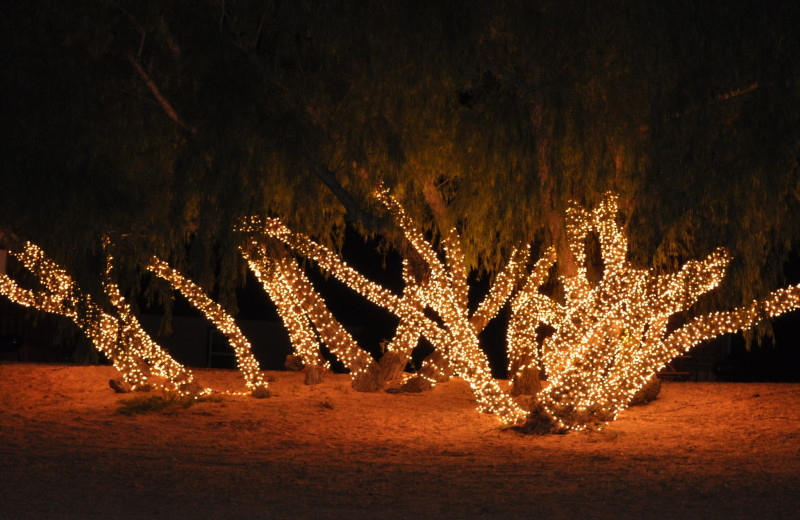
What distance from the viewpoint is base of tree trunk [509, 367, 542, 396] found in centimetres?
1562

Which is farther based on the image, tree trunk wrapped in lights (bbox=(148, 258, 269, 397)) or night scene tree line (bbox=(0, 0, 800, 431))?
tree trunk wrapped in lights (bbox=(148, 258, 269, 397))

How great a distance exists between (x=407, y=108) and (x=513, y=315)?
4130 millimetres

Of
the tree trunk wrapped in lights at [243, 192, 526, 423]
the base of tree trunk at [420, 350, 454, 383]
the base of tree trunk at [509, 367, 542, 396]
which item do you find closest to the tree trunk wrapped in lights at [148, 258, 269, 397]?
the tree trunk wrapped in lights at [243, 192, 526, 423]

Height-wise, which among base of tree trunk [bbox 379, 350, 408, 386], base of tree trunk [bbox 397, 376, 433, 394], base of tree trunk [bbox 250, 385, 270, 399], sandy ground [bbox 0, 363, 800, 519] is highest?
base of tree trunk [bbox 379, 350, 408, 386]

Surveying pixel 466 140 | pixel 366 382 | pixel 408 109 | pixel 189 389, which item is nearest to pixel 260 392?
pixel 189 389

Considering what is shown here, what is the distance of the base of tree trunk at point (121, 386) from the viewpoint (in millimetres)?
16156

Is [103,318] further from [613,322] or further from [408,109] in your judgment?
[613,322]

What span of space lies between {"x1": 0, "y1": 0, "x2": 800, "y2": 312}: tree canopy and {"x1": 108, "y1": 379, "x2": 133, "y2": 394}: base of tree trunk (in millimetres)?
3795

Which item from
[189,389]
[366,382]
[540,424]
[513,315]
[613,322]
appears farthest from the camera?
[366,382]

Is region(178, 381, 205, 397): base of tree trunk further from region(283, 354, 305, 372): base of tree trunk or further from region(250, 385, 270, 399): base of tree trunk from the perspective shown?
region(283, 354, 305, 372): base of tree trunk

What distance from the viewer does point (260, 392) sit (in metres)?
15.9

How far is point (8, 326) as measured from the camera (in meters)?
25.1

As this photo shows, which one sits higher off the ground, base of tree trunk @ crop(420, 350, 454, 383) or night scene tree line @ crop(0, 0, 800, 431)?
night scene tree line @ crop(0, 0, 800, 431)

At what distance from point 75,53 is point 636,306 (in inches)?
288
